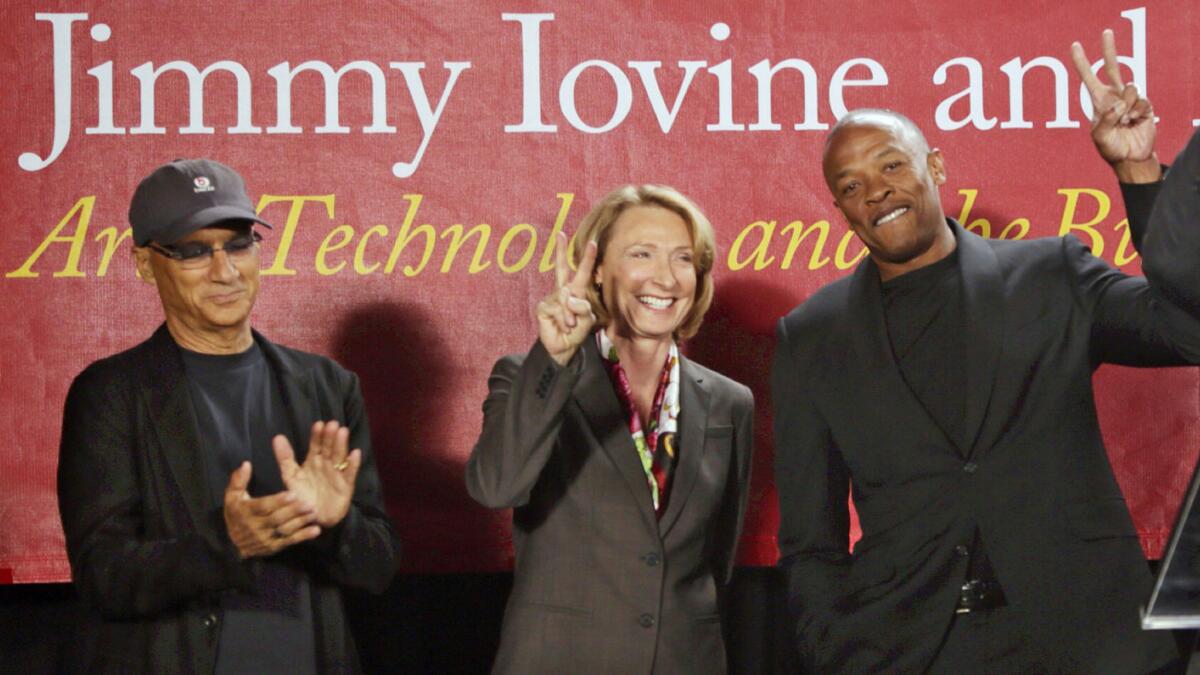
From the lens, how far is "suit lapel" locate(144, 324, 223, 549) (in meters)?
2.61

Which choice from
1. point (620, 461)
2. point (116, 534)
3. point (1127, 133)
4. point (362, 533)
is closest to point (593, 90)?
point (620, 461)

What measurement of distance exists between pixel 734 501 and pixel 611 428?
36 cm

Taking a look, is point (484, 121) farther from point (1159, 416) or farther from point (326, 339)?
point (1159, 416)

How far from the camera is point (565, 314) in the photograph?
249 centimetres

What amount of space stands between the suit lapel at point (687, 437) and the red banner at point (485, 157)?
0.60 metres

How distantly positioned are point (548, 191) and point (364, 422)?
33.4 inches

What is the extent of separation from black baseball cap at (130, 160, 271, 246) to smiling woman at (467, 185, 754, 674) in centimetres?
62

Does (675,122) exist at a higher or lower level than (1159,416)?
higher

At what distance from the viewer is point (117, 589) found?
8.18ft

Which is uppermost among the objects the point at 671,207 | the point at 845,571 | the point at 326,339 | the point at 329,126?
the point at 329,126

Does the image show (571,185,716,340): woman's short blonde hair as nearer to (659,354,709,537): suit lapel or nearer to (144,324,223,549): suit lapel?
(659,354,709,537): suit lapel

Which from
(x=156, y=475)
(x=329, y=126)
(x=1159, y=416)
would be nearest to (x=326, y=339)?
(x=329, y=126)

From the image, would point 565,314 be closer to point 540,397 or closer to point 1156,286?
point 540,397

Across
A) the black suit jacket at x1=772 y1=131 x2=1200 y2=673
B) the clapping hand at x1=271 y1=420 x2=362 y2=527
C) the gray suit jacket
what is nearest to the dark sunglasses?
the clapping hand at x1=271 y1=420 x2=362 y2=527
